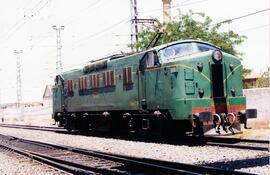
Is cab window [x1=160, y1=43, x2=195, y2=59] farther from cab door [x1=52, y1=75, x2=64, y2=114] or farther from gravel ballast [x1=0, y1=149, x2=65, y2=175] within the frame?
cab door [x1=52, y1=75, x2=64, y2=114]

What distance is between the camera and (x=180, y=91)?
14.2m

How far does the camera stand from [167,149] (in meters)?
13.3

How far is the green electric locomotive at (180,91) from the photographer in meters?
14.0

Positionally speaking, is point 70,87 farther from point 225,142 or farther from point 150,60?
point 225,142

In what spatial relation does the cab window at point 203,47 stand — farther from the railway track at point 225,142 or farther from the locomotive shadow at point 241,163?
the locomotive shadow at point 241,163

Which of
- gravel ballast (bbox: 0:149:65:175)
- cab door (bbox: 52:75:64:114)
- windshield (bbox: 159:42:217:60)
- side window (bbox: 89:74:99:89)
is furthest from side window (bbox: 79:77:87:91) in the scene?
gravel ballast (bbox: 0:149:65:175)

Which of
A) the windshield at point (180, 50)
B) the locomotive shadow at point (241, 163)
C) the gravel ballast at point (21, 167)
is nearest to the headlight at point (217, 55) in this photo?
the windshield at point (180, 50)

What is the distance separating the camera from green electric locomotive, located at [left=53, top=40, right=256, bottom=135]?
45.9ft

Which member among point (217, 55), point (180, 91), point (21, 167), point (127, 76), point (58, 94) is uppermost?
point (217, 55)

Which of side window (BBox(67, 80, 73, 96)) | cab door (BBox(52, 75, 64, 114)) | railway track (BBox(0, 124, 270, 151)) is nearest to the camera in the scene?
railway track (BBox(0, 124, 270, 151))

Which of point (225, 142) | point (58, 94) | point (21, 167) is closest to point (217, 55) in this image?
point (225, 142)

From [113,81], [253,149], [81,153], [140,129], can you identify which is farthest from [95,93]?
[253,149]

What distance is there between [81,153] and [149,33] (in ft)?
75.8

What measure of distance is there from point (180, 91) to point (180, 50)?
1.67 m
